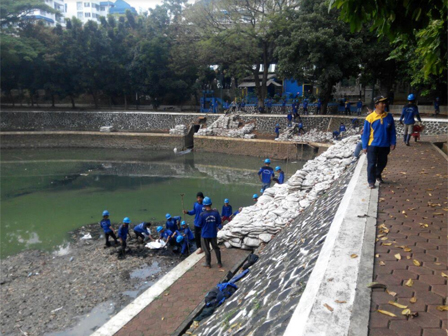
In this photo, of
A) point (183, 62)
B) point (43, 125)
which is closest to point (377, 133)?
point (183, 62)

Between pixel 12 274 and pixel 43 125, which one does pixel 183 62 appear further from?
pixel 12 274

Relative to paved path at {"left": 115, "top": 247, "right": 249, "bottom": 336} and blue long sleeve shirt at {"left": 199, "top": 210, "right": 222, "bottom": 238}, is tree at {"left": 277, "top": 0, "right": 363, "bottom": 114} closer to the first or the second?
blue long sleeve shirt at {"left": 199, "top": 210, "right": 222, "bottom": 238}

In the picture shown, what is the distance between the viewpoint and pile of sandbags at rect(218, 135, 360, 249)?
23.4 feet

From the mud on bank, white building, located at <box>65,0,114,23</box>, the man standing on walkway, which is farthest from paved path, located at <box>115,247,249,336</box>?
white building, located at <box>65,0,114,23</box>

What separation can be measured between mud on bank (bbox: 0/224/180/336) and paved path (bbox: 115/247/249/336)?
1570mm

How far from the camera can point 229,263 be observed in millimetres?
6516

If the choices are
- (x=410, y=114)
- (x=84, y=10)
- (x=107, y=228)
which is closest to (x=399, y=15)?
(x=410, y=114)

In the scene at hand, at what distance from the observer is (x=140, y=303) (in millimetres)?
5512

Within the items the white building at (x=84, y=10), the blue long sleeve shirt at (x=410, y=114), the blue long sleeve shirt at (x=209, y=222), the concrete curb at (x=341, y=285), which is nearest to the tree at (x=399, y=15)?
the concrete curb at (x=341, y=285)

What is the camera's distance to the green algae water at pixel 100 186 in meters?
11.6

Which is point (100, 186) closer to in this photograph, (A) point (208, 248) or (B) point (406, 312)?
(A) point (208, 248)

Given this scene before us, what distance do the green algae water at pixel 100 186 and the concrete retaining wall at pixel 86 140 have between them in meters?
0.80

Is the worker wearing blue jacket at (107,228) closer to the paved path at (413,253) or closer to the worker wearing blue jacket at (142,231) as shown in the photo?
the worker wearing blue jacket at (142,231)

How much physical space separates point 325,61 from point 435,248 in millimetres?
18202
